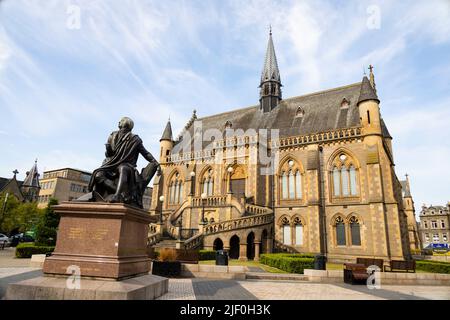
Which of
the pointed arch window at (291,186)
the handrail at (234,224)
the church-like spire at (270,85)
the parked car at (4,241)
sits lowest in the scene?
the parked car at (4,241)

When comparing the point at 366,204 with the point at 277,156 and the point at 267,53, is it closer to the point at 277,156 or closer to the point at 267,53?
the point at 277,156

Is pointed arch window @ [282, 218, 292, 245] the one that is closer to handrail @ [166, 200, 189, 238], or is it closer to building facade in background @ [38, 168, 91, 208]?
handrail @ [166, 200, 189, 238]

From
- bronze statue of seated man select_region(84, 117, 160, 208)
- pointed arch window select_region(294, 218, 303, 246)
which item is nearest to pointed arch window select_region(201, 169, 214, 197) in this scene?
pointed arch window select_region(294, 218, 303, 246)

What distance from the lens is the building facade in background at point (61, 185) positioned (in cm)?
5984

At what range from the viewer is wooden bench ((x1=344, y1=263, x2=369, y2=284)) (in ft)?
40.9

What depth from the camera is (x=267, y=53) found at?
138 feet

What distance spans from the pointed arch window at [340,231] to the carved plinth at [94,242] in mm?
23649

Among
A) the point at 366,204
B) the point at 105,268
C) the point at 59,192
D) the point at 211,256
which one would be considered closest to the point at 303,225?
the point at 366,204

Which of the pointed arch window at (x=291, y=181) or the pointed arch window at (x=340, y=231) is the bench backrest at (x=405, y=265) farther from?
the pointed arch window at (x=291, y=181)

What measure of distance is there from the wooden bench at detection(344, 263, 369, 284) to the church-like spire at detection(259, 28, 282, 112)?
→ 89.9 feet

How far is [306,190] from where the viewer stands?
28250 millimetres

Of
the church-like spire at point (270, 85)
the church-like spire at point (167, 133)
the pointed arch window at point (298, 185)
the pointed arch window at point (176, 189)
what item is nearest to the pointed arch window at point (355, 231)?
the pointed arch window at point (298, 185)

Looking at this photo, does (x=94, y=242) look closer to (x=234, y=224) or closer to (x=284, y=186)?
(x=234, y=224)

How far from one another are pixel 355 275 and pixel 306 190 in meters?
16.1
